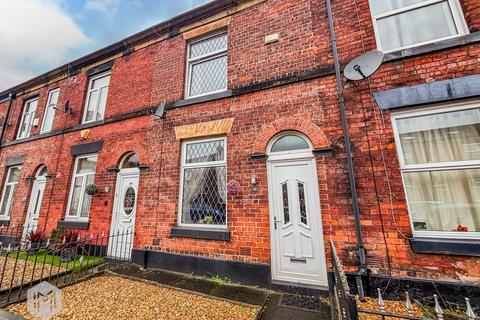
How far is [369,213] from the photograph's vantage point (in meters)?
3.70

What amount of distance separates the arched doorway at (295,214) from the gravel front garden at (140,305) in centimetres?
115

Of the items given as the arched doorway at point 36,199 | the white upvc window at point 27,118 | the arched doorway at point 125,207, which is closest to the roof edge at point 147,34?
the white upvc window at point 27,118

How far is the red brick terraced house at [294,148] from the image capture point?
11.5ft

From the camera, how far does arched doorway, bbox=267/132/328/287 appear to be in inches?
158

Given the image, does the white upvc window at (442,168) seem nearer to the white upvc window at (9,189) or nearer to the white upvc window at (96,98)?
the white upvc window at (96,98)

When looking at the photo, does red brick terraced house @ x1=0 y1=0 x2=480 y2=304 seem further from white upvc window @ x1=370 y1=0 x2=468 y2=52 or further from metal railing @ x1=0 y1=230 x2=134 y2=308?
metal railing @ x1=0 y1=230 x2=134 y2=308

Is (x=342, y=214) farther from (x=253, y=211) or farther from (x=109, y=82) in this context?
(x=109, y=82)

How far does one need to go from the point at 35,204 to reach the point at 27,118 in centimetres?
471

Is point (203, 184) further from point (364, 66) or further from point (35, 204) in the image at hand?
point (35, 204)

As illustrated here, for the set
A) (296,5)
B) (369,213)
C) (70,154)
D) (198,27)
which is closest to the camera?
(369,213)

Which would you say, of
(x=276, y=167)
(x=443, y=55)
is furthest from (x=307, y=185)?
(x=443, y=55)

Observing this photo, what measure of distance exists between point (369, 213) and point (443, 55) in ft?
10.0

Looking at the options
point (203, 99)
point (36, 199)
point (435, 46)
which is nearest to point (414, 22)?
point (435, 46)

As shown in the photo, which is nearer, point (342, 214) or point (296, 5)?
point (342, 214)
